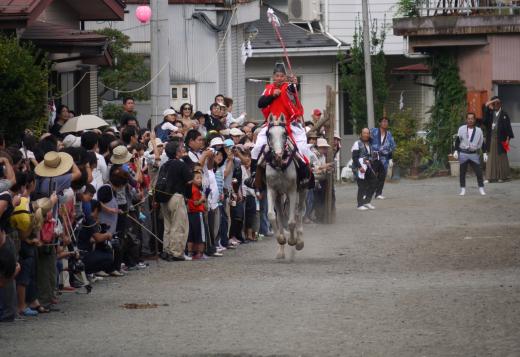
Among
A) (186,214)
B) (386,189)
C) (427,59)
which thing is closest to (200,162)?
(186,214)

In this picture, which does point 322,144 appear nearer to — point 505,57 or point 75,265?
point 75,265

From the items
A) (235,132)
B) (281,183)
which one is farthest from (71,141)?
(235,132)

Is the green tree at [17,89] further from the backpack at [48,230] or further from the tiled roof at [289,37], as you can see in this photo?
the tiled roof at [289,37]

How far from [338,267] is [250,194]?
500cm

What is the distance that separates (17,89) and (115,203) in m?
2.02

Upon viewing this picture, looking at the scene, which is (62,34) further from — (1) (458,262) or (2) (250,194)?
(1) (458,262)

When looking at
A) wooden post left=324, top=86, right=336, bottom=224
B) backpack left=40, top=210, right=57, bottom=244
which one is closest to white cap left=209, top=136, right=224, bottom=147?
wooden post left=324, top=86, right=336, bottom=224

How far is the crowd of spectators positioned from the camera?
12758mm

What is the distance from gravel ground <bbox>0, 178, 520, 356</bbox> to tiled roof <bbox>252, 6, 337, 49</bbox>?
21387 mm

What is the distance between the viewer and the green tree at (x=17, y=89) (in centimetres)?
1537

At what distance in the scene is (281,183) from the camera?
1839 cm

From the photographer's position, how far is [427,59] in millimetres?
37781

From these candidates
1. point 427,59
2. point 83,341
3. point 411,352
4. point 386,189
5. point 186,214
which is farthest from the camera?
point 427,59

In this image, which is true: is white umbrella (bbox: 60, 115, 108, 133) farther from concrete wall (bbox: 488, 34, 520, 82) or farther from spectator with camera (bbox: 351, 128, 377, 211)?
concrete wall (bbox: 488, 34, 520, 82)
